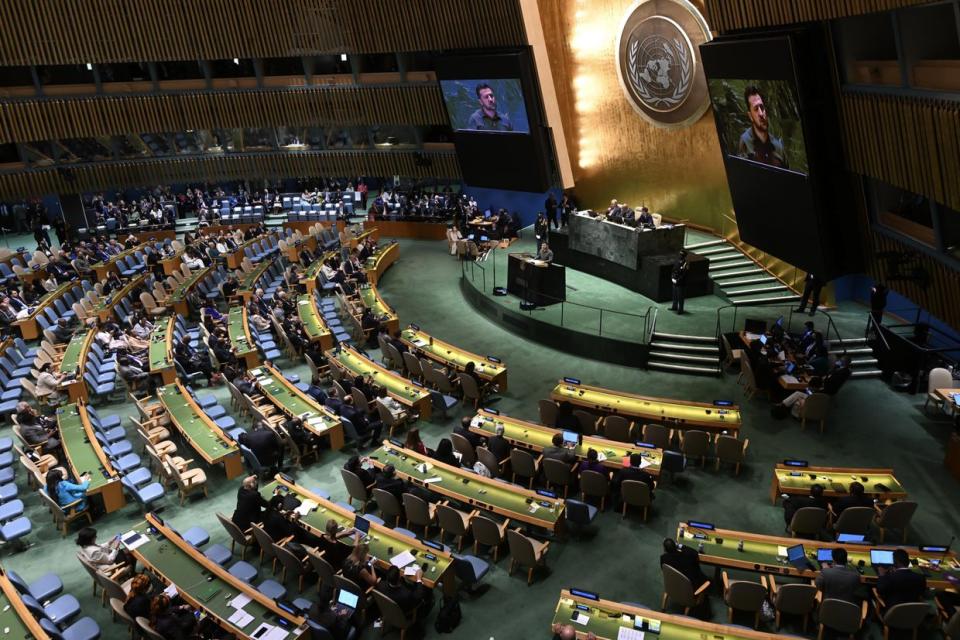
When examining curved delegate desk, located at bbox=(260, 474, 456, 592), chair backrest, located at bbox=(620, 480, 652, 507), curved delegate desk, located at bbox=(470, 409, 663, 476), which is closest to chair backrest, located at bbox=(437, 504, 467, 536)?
curved delegate desk, located at bbox=(260, 474, 456, 592)

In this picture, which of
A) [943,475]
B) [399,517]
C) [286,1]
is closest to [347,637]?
Answer: [399,517]

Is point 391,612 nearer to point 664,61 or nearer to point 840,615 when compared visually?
point 840,615

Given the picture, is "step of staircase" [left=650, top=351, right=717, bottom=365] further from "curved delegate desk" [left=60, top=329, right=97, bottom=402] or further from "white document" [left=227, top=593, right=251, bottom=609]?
"curved delegate desk" [left=60, top=329, right=97, bottom=402]

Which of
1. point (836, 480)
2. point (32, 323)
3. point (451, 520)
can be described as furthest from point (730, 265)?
point (32, 323)

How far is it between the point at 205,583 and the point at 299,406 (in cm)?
469

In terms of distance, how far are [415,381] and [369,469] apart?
4.59 metres

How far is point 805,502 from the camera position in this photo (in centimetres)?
886

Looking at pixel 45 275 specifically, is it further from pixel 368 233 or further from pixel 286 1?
pixel 286 1

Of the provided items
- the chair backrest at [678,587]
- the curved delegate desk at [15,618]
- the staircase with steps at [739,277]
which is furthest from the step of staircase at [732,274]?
the curved delegate desk at [15,618]

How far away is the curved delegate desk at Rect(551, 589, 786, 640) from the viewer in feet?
21.7

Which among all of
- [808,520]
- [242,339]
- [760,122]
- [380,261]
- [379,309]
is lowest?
[808,520]

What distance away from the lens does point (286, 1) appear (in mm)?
24047

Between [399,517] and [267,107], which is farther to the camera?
[267,107]

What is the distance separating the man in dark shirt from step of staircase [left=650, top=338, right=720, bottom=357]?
7132 millimetres
